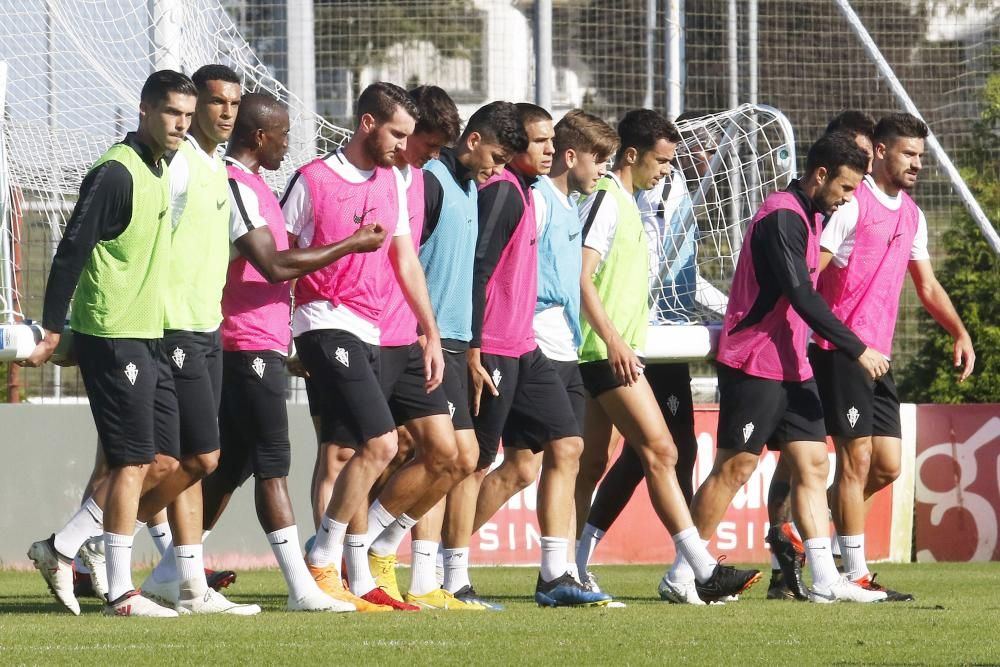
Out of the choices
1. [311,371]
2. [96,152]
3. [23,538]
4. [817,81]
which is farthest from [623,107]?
[311,371]

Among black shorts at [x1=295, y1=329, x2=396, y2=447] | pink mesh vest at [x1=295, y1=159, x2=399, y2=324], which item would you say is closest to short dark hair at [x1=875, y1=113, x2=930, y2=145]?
pink mesh vest at [x1=295, y1=159, x2=399, y2=324]

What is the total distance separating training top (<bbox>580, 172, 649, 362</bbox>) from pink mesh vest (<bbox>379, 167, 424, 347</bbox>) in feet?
3.16

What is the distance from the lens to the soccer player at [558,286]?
8.47m

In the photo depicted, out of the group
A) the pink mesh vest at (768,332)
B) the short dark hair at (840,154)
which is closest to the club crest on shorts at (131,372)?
the pink mesh vest at (768,332)

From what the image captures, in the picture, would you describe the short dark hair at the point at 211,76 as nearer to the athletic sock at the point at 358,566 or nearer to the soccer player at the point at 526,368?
the soccer player at the point at 526,368

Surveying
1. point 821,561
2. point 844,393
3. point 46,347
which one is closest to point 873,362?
point 844,393

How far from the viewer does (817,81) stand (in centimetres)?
1991

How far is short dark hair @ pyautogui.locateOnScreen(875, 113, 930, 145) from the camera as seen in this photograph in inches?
365

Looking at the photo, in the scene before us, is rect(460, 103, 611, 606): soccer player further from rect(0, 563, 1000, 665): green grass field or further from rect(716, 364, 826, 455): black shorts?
rect(716, 364, 826, 455): black shorts

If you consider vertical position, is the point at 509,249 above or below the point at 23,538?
above

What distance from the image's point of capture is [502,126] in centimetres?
798

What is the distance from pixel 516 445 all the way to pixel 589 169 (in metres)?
1.44

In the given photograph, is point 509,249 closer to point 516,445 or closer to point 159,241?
point 516,445

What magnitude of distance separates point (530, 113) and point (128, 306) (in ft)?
7.20
